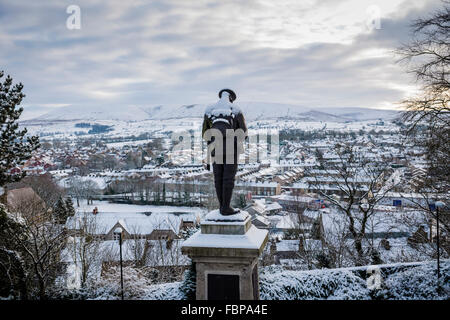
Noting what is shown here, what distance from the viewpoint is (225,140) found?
6453mm

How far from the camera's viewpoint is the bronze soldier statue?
6.43 meters

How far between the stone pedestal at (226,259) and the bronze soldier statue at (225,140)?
0.43 metres

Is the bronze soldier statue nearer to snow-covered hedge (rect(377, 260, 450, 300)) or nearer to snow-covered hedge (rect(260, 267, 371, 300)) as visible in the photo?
snow-covered hedge (rect(260, 267, 371, 300))

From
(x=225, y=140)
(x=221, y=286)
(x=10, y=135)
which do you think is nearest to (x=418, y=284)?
(x=221, y=286)

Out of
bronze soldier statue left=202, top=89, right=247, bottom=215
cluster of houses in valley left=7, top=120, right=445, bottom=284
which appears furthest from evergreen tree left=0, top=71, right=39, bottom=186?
bronze soldier statue left=202, top=89, right=247, bottom=215

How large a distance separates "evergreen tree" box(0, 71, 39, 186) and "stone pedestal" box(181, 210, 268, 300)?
854 cm

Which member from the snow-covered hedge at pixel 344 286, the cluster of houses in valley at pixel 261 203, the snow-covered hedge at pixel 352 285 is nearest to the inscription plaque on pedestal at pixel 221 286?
the snow-covered hedge at pixel 344 286

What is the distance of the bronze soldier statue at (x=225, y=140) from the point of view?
6426 mm

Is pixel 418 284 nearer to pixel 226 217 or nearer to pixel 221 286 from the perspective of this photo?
pixel 221 286

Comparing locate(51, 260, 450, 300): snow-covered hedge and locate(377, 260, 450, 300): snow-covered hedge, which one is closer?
locate(377, 260, 450, 300): snow-covered hedge

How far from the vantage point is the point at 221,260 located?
19.7 feet

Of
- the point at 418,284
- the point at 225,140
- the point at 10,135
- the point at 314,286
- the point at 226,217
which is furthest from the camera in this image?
the point at 10,135

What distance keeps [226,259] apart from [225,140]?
2.32 m

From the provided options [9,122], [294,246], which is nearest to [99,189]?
[294,246]
